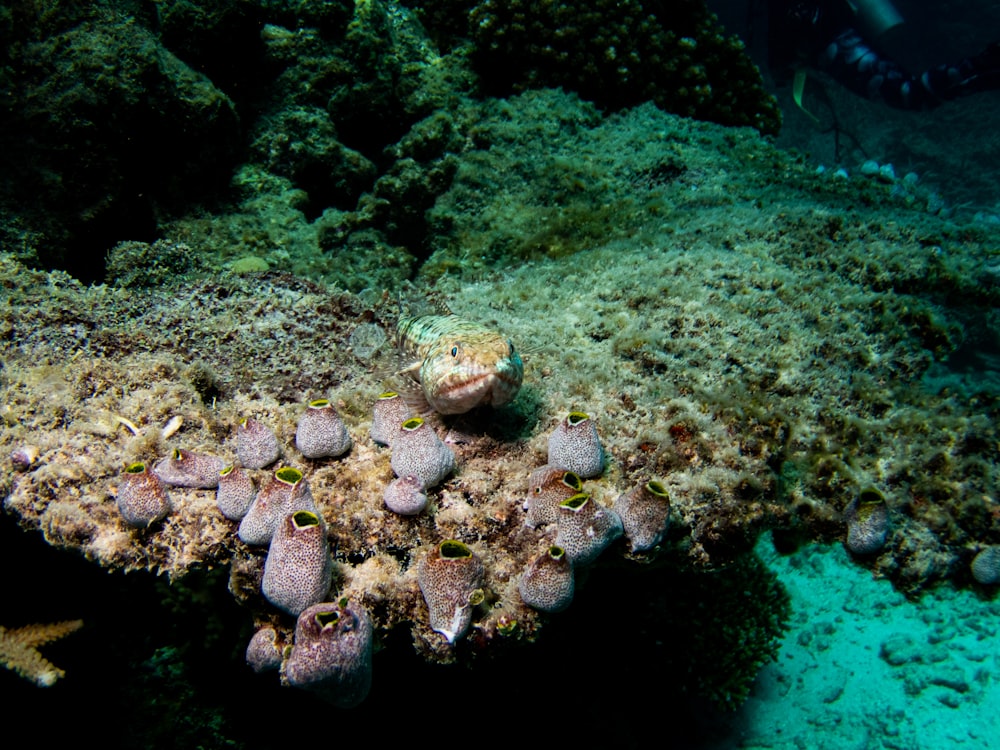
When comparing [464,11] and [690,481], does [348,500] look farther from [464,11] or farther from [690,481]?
[464,11]

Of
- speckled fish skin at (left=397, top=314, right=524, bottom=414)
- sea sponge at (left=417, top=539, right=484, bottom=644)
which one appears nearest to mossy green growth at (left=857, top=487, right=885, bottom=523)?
speckled fish skin at (left=397, top=314, right=524, bottom=414)

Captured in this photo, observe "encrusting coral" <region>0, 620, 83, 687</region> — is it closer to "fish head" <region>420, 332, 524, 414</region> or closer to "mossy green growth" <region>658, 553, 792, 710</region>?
"fish head" <region>420, 332, 524, 414</region>

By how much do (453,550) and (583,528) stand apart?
0.56 m

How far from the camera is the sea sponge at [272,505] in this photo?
2211 millimetres

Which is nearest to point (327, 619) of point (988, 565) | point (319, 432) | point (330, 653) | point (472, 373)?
point (330, 653)

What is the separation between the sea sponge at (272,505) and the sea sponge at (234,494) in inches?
3.9

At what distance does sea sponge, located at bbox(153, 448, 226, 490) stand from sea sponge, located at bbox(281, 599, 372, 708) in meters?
0.95

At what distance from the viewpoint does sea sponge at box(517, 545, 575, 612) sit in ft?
6.78

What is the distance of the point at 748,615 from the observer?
13.0 ft

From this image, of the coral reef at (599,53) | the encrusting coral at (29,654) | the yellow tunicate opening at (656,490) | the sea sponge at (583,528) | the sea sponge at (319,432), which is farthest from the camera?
the coral reef at (599,53)

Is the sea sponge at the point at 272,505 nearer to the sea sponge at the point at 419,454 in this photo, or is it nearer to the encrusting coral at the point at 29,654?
the sea sponge at the point at 419,454

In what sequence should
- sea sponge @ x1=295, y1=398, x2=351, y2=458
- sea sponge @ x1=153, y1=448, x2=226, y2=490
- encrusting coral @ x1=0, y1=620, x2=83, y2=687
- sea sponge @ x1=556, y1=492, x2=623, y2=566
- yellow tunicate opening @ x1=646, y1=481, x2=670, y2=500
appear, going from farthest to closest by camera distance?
encrusting coral @ x1=0, y1=620, x2=83, y2=687
sea sponge @ x1=295, y1=398, x2=351, y2=458
sea sponge @ x1=153, y1=448, x2=226, y2=490
yellow tunicate opening @ x1=646, y1=481, x2=670, y2=500
sea sponge @ x1=556, y1=492, x2=623, y2=566

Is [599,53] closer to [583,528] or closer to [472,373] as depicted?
[472,373]

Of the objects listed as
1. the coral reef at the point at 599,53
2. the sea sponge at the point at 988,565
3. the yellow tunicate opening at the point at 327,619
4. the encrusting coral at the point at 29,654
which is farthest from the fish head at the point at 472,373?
the coral reef at the point at 599,53
